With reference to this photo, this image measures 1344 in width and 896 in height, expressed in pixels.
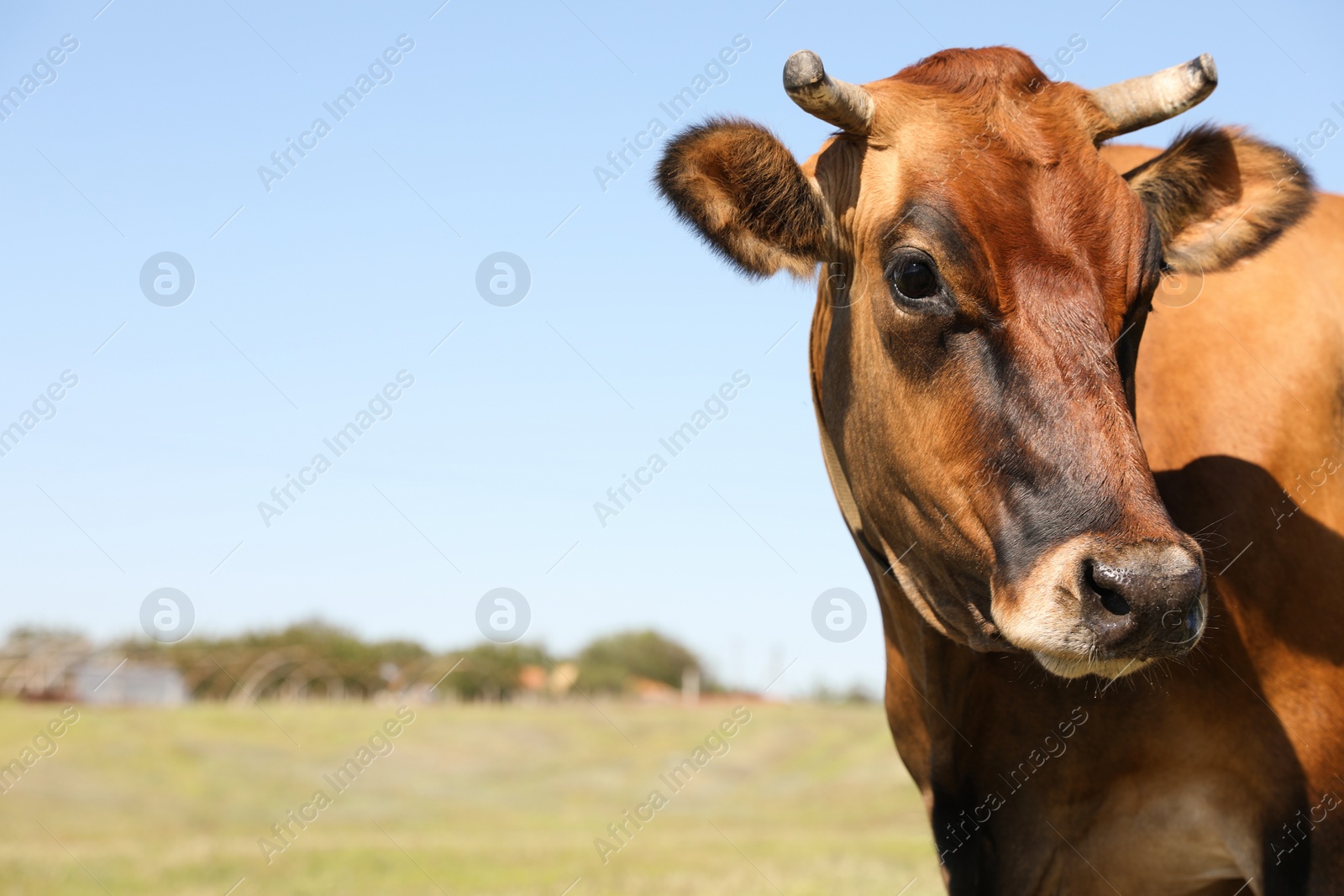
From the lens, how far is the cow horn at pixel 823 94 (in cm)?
368

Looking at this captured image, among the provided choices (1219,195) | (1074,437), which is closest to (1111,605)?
(1074,437)

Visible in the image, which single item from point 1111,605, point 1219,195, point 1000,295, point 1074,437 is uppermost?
point 1000,295

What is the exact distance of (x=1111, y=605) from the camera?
2.88m

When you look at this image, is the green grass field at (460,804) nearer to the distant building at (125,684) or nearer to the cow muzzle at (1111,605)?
the cow muzzle at (1111,605)

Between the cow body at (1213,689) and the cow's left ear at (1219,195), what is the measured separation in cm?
14

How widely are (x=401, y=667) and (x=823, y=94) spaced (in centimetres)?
7551

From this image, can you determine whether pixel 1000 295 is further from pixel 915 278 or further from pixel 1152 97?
pixel 1152 97

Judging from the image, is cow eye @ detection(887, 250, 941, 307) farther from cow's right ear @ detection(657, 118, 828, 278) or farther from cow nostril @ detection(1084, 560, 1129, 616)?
cow nostril @ detection(1084, 560, 1129, 616)

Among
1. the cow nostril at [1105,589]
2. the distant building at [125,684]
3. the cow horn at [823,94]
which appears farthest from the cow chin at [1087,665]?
the distant building at [125,684]

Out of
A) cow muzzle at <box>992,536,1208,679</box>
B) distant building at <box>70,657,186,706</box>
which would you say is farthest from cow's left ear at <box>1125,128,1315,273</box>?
distant building at <box>70,657,186,706</box>

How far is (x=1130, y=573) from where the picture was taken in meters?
2.83

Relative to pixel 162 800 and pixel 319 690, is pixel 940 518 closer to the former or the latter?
pixel 162 800

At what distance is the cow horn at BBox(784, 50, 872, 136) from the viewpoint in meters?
3.68

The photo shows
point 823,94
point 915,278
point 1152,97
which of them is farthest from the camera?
point 1152,97
